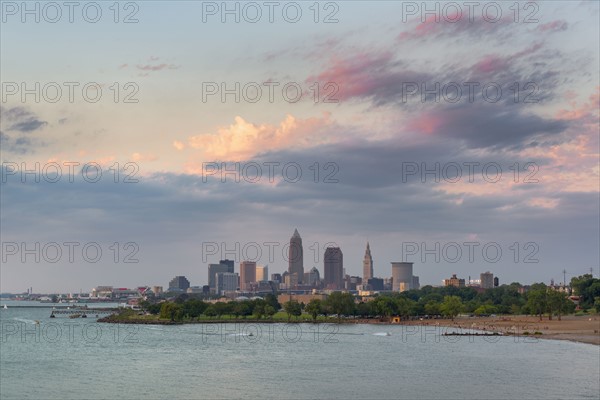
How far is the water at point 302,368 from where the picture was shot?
8800 cm

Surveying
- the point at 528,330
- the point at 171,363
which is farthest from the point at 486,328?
the point at 171,363

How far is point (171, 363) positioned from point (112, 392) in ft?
100

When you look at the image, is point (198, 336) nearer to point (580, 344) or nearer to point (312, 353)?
point (312, 353)

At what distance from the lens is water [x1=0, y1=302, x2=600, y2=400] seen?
88.0 metres

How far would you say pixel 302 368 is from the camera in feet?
366

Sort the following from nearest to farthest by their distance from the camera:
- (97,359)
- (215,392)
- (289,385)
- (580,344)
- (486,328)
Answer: (215,392) → (289,385) → (97,359) → (580,344) → (486,328)

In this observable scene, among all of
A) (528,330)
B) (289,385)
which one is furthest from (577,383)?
(528,330)

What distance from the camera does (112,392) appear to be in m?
89.5

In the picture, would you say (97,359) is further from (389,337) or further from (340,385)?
(389,337)

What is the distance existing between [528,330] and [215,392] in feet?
382

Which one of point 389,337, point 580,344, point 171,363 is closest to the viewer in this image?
point 171,363

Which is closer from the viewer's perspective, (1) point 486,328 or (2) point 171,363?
(2) point 171,363

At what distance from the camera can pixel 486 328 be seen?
19525cm

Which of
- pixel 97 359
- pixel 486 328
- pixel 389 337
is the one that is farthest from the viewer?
pixel 486 328
